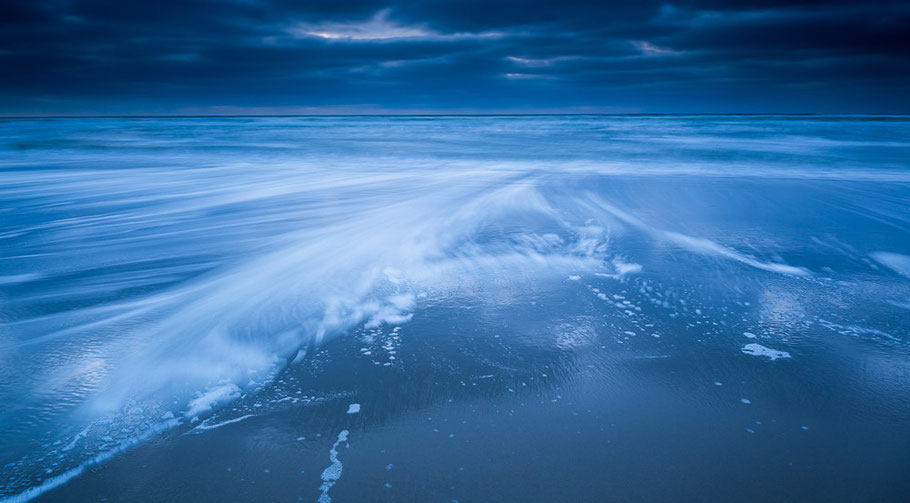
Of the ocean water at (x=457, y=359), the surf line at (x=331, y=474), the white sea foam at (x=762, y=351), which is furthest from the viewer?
the white sea foam at (x=762, y=351)

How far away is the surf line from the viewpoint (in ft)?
5.72

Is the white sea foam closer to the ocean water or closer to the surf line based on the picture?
the ocean water

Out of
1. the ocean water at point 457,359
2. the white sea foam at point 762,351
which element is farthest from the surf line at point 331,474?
the white sea foam at point 762,351

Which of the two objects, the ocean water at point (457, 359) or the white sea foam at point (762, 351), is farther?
the white sea foam at point (762, 351)

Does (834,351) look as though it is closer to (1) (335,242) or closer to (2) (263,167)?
(1) (335,242)

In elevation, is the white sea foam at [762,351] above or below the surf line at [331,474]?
above

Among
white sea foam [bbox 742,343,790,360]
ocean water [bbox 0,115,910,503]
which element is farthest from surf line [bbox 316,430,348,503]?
white sea foam [bbox 742,343,790,360]

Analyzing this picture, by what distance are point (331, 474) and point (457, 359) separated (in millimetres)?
982

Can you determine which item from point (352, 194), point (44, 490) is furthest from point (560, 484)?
point (352, 194)

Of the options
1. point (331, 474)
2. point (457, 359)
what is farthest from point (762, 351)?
point (331, 474)

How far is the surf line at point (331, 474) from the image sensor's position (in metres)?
1.74

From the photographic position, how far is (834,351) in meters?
2.71

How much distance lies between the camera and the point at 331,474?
1.85 metres

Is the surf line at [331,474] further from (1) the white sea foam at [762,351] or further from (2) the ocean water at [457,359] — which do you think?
(1) the white sea foam at [762,351]
